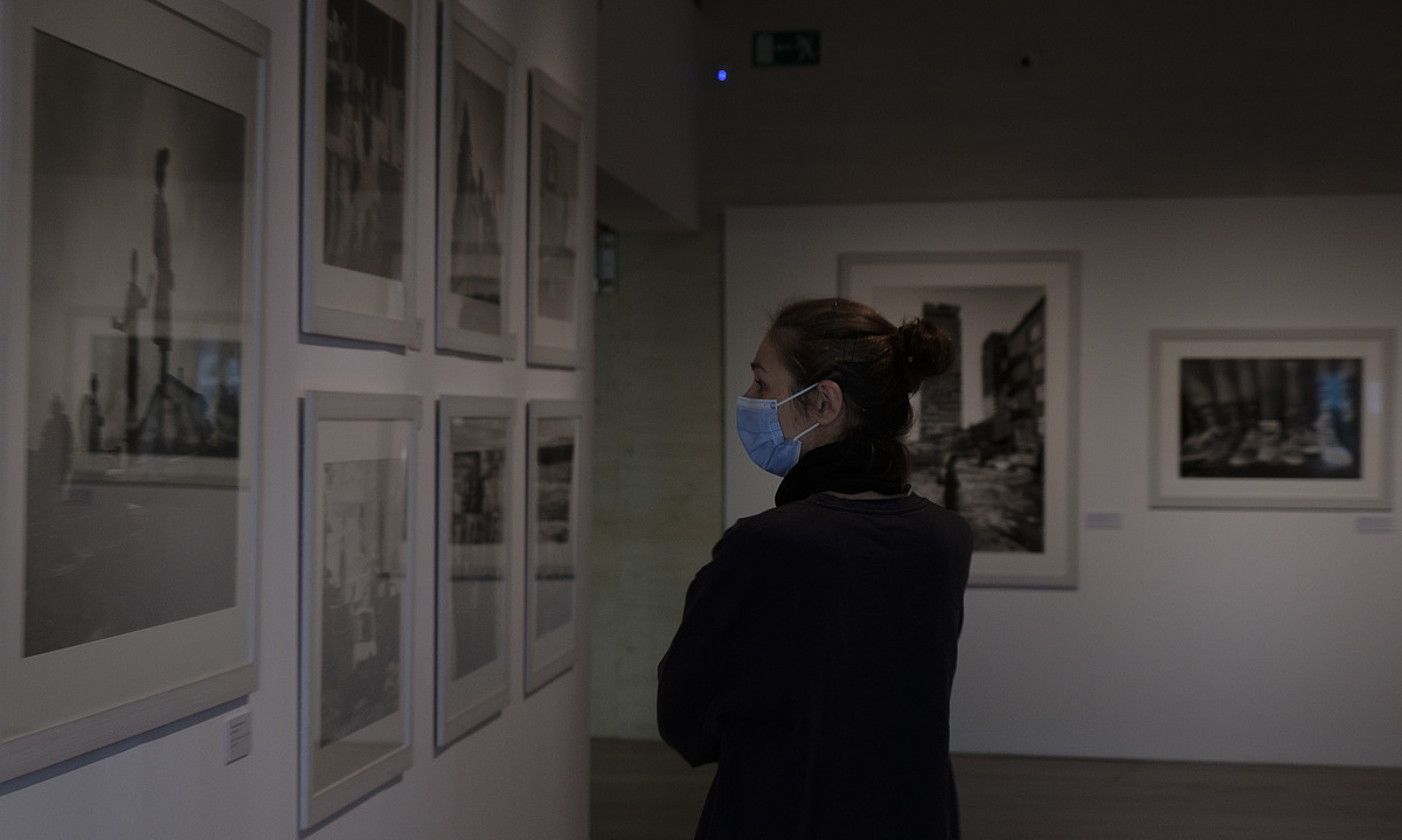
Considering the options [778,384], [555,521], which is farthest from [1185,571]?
[778,384]

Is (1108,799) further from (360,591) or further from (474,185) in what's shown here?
(360,591)

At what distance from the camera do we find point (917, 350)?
8.52ft

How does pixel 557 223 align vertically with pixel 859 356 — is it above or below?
above

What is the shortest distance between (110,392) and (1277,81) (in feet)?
27.8

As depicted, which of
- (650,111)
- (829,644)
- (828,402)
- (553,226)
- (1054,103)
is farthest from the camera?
(1054,103)

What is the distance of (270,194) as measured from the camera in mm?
2994

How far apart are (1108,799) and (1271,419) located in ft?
8.54

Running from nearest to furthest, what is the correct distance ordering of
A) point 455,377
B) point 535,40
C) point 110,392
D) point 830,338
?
point 110,392, point 830,338, point 455,377, point 535,40

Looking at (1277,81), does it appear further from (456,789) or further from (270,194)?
(270,194)

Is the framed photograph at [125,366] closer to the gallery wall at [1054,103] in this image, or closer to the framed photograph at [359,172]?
the framed photograph at [359,172]

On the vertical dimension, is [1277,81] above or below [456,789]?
above

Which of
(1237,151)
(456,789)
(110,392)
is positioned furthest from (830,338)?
(1237,151)

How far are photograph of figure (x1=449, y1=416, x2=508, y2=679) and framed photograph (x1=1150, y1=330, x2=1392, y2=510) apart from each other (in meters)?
5.81

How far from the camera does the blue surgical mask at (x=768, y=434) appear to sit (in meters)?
2.63
